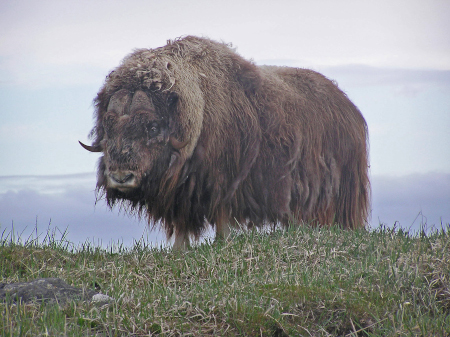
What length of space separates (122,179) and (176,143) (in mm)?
489

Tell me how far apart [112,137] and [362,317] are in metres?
2.24

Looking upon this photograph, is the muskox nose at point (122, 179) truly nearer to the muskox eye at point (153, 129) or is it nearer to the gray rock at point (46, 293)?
the muskox eye at point (153, 129)

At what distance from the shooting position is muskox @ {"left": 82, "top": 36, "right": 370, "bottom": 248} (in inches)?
168

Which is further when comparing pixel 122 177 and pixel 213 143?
pixel 213 143

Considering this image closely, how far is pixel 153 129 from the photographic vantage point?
4223 mm

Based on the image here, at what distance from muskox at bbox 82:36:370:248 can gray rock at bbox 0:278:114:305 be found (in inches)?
44.8

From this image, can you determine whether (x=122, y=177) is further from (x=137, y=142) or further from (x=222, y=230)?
(x=222, y=230)

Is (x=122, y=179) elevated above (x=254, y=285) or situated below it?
above

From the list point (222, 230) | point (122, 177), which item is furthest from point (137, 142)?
point (222, 230)

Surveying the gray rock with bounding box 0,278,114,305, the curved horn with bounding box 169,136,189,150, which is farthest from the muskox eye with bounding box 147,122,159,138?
the gray rock with bounding box 0,278,114,305

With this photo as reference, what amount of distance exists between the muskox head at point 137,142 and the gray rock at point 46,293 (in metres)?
1.13

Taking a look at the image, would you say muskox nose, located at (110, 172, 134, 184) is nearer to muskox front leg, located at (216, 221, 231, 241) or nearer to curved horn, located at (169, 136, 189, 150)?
curved horn, located at (169, 136, 189, 150)

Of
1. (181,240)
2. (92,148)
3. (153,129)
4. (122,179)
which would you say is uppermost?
(153,129)

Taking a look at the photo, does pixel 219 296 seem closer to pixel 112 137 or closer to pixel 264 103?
pixel 112 137
